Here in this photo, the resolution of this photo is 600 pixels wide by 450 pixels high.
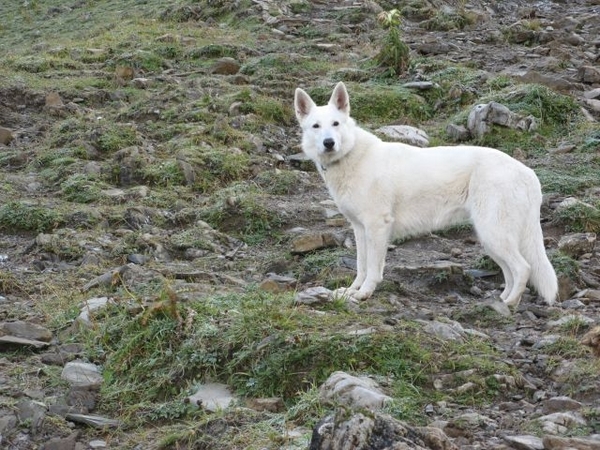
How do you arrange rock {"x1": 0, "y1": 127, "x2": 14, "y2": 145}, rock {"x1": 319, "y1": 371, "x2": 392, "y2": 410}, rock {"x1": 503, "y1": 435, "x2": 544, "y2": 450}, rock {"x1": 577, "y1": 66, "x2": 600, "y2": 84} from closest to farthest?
rock {"x1": 503, "y1": 435, "x2": 544, "y2": 450}
rock {"x1": 319, "y1": 371, "x2": 392, "y2": 410}
rock {"x1": 0, "y1": 127, "x2": 14, "y2": 145}
rock {"x1": 577, "y1": 66, "x2": 600, "y2": 84}

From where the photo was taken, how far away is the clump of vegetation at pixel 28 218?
30.0ft

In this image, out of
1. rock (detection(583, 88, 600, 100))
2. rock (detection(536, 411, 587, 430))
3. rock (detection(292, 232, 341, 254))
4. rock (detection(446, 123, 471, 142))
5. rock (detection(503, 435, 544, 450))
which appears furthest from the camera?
rock (detection(583, 88, 600, 100))

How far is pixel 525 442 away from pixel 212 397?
1895mm

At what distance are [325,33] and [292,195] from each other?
7814mm

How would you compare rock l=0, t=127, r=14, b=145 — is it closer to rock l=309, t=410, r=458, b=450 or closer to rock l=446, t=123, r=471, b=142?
rock l=446, t=123, r=471, b=142

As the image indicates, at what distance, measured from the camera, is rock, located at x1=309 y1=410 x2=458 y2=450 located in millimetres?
3721

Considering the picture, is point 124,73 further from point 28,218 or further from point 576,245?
point 576,245

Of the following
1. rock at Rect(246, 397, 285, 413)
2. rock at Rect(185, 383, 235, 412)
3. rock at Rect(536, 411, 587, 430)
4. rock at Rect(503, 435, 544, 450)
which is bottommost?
rock at Rect(185, 383, 235, 412)

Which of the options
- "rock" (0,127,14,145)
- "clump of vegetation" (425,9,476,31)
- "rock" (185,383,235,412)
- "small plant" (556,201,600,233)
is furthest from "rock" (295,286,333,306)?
"clump of vegetation" (425,9,476,31)

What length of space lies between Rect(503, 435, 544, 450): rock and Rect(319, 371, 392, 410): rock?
0.70 metres

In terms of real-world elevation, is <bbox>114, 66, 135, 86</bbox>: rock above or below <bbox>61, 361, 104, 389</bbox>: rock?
below

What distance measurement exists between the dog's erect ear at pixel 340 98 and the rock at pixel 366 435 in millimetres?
4490

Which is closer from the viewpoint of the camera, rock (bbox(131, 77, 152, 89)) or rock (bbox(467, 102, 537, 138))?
rock (bbox(467, 102, 537, 138))

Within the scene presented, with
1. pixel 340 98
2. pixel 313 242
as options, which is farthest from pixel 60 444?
pixel 340 98
